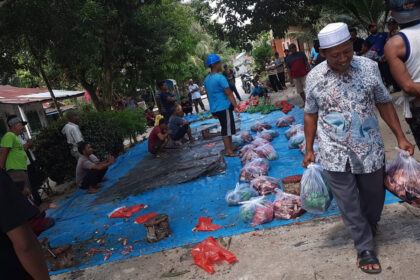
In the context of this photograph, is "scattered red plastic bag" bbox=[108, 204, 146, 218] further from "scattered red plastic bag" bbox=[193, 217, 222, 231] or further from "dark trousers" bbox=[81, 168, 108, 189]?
"dark trousers" bbox=[81, 168, 108, 189]

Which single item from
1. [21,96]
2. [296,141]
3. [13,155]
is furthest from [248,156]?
[21,96]

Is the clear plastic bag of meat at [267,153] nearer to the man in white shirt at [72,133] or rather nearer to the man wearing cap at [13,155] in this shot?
the man wearing cap at [13,155]

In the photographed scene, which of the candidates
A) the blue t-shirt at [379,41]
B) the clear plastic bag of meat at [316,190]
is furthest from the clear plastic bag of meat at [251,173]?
the blue t-shirt at [379,41]

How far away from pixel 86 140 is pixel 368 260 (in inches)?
277

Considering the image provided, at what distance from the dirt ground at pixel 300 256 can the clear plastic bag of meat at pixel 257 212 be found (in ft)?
0.57

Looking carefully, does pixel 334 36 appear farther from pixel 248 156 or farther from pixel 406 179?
pixel 248 156

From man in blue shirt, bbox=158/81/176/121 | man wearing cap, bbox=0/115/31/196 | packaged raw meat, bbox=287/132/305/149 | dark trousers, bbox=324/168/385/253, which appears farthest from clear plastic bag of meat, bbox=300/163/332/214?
man in blue shirt, bbox=158/81/176/121

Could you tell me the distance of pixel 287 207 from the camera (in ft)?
12.0

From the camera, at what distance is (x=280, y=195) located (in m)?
3.77

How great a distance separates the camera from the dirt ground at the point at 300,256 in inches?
103

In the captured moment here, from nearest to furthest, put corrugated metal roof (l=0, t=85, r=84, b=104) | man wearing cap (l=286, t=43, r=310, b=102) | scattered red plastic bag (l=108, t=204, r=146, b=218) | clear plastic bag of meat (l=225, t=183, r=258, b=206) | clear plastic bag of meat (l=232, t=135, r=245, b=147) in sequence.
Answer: clear plastic bag of meat (l=225, t=183, r=258, b=206)
scattered red plastic bag (l=108, t=204, r=146, b=218)
clear plastic bag of meat (l=232, t=135, r=245, b=147)
man wearing cap (l=286, t=43, r=310, b=102)
corrugated metal roof (l=0, t=85, r=84, b=104)

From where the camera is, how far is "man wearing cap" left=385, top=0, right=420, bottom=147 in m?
2.39

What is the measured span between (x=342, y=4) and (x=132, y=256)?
9.67 meters

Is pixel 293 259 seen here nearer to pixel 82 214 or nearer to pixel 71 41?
pixel 82 214
